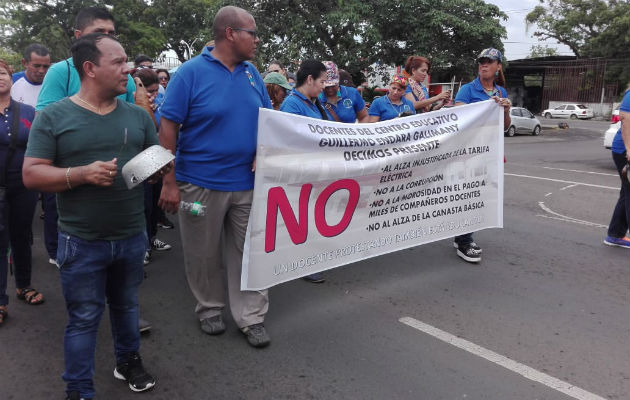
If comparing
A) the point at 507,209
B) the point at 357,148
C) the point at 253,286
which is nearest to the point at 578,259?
the point at 507,209

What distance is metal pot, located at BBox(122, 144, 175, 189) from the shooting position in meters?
2.23

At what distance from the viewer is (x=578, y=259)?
16.8 feet

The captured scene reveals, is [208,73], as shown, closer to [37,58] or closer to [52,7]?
[37,58]

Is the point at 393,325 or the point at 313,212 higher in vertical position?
the point at 313,212

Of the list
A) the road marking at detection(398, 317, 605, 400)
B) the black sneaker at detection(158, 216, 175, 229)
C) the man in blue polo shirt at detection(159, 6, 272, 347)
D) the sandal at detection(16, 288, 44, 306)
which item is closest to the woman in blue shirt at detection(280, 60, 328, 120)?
the man in blue polo shirt at detection(159, 6, 272, 347)

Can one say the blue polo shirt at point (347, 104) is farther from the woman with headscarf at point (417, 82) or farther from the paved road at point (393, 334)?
the paved road at point (393, 334)

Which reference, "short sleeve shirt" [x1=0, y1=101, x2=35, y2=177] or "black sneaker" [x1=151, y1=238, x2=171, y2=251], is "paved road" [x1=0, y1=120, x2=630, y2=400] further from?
"short sleeve shirt" [x1=0, y1=101, x2=35, y2=177]

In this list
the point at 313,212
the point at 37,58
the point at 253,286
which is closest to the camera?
the point at 253,286

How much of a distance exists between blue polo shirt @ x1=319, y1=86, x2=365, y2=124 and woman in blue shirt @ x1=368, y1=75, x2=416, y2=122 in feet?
0.72

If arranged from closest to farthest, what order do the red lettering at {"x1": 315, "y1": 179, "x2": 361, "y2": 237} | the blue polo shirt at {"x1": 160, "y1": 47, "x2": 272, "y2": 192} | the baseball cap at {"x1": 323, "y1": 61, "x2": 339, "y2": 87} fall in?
the blue polo shirt at {"x1": 160, "y1": 47, "x2": 272, "y2": 192} < the red lettering at {"x1": 315, "y1": 179, "x2": 361, "y2": 237} < the baseball cap at {"x1": 323, "y1": 61, "x2": 339, "y2": 87}

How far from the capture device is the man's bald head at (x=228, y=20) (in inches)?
120

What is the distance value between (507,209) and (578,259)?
2.34 metres

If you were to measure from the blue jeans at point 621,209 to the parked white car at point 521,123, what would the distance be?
18856 mm

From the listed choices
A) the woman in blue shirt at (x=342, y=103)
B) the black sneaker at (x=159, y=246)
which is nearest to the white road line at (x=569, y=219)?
the woman in blue shirt at (x=342, y=103)
